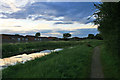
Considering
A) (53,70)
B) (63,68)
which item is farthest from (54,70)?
(63,68)

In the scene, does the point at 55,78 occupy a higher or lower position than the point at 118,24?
lower

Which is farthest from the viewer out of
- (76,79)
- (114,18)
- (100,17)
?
(100,17)

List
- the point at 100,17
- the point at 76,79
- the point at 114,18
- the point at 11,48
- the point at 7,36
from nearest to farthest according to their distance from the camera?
1. the point at 76,79
2. the point at 114,18
3. the point at 100,17
4. the point at 11,48
5. the point at 7,36

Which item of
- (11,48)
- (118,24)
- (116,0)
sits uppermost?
(116,0)

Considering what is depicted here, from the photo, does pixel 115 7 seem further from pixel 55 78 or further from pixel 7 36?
pixel 7 36

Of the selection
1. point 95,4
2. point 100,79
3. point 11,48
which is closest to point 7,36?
point 11,48

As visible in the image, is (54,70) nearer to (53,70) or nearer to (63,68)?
(53,70)

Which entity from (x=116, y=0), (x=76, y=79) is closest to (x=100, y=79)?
(x=76, y=79)

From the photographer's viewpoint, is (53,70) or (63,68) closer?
(53,70)

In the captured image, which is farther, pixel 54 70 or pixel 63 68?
pixel 63 68

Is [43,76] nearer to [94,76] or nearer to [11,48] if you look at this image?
[94,76]

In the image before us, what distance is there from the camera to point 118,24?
21.8 ft

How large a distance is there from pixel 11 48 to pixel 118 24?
88.0 feet

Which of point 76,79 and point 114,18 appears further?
point 114,18
